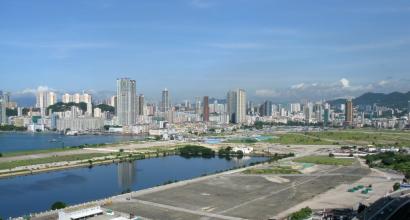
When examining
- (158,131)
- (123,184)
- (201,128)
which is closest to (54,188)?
(123,184)

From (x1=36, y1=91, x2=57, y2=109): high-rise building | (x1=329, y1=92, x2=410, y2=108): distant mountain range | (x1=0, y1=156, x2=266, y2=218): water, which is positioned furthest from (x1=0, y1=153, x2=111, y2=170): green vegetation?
(x1=329, y1=92, x2=410, y2=108): distant mountain range

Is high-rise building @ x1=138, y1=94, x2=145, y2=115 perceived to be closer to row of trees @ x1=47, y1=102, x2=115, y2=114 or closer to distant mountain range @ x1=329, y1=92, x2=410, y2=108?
row of trees @ x1=47, y1=102, x2=115, y2=114

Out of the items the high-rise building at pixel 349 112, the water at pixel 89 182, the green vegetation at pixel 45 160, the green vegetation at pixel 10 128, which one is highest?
the high-rise building at pixel 349 112

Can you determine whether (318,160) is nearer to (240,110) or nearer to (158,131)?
(158,131)

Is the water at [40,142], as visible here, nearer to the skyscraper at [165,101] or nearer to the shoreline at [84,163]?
the shoreline at [84,163]

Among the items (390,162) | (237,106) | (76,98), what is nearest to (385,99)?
(237,106)

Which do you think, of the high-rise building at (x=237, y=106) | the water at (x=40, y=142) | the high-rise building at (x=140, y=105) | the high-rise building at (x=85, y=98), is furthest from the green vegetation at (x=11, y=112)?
the high-rise building at (x=237, y=106)
